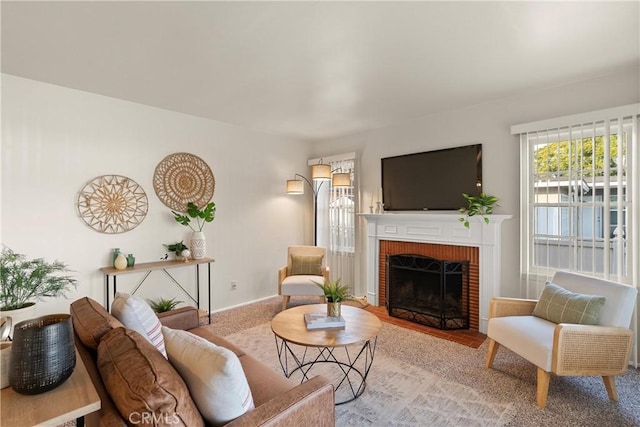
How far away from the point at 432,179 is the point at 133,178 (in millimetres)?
3458

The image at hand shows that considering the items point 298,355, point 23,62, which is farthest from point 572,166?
point 23,62

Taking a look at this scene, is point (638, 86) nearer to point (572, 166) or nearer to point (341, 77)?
point (572, 166)

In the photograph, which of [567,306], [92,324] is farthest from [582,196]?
[92,324]

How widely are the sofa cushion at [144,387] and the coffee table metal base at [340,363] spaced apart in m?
1.14

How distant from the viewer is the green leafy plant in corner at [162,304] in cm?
346

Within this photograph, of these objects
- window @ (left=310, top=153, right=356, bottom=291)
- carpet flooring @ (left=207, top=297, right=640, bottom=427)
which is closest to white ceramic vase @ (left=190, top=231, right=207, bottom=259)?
carpet flooring @ (left=207, top=297, right=640, bottom=427)

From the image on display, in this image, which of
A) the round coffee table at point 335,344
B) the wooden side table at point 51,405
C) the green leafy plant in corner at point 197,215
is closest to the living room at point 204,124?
the green leafy plant in corner at point 197,215

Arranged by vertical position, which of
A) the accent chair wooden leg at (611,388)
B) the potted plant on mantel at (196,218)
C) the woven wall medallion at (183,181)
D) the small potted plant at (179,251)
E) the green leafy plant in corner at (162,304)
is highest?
the woven wall medallion at (183,181)

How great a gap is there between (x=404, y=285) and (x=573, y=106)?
2.52 m

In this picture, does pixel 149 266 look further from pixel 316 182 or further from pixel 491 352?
pixel 491 352

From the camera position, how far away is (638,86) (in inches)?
101

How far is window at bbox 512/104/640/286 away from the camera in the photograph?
8.52 feet

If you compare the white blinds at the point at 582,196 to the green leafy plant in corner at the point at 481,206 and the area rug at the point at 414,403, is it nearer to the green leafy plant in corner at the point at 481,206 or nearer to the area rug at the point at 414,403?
the green leafy plant in corner at the point at 481,206

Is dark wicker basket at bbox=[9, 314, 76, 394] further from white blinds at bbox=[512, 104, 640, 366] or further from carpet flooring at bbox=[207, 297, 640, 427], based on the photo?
white blinds at bbox=[512, 104, 640, 366]
